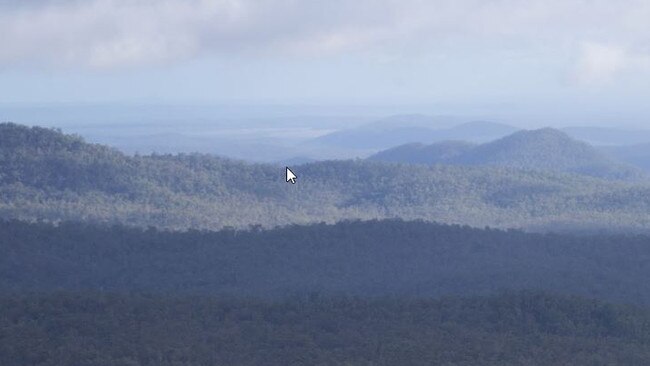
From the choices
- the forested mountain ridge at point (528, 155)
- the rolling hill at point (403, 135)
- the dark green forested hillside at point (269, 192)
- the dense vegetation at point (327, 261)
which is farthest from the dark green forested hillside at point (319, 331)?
the rolling hill at point (403, 135)

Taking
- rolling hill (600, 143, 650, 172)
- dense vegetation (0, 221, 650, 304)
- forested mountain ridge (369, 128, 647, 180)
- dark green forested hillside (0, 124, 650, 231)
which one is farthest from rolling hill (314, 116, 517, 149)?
dense vegetation (0, 221, 650, 304)

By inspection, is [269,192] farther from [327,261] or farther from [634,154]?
[634,154]

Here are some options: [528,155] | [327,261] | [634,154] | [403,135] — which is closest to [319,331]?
[327,261]

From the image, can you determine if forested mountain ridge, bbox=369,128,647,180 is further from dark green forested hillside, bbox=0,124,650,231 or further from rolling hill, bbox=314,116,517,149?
rolling hill, bbox=314,116,517,149

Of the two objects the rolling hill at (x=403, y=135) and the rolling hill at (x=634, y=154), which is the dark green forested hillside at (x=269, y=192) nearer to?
the rolling hill at (x=634, y=154)

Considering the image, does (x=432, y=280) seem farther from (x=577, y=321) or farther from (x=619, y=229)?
(x=619, y=229)

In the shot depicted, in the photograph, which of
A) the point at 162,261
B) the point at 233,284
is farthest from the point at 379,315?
the point at 162,261
